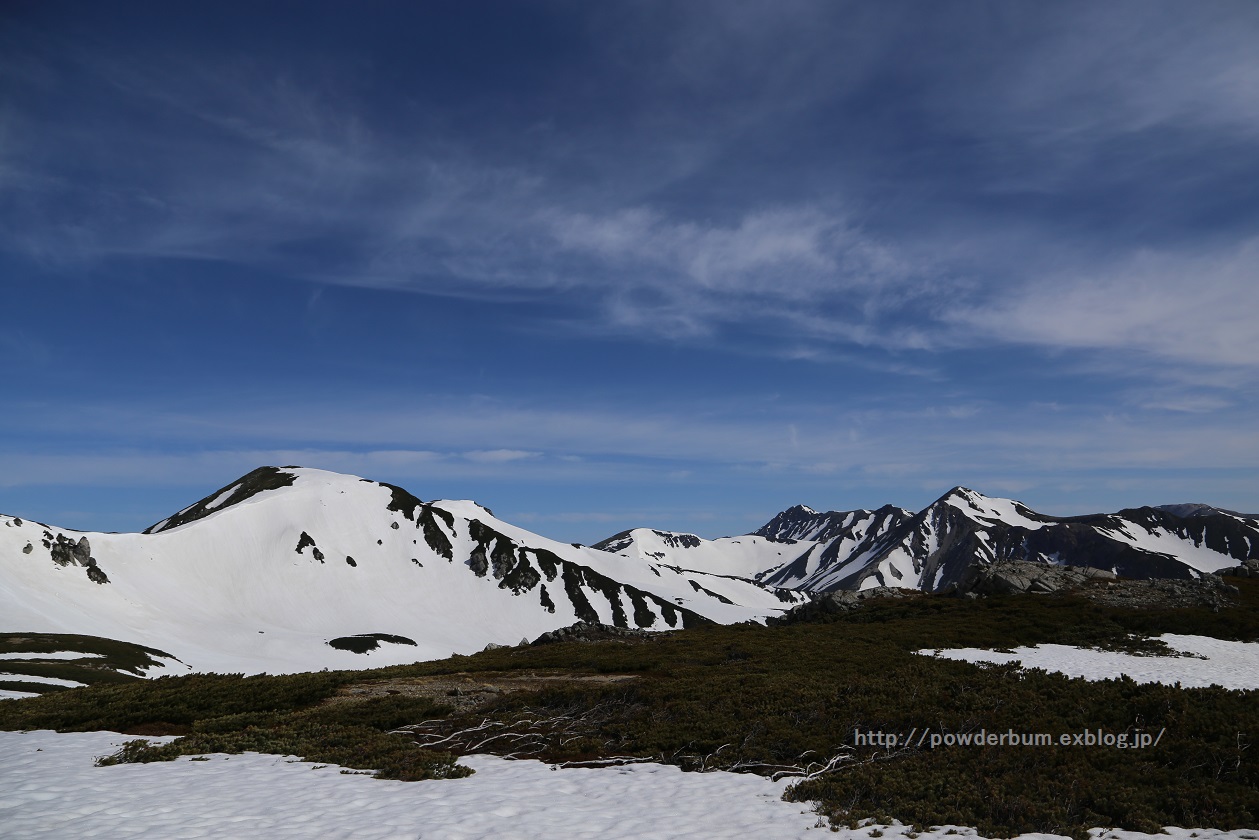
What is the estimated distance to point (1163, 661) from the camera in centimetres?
3086

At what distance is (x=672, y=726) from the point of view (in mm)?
19703

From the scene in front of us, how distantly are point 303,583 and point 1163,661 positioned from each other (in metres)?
148

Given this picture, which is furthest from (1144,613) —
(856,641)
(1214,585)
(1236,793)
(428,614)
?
(428,614)

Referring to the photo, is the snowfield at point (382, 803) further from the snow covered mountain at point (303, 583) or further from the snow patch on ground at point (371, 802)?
the snow covered mountain at point (303, 583)

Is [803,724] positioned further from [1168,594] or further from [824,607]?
A: [1168,594]

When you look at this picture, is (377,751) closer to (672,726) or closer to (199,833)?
(199,833)

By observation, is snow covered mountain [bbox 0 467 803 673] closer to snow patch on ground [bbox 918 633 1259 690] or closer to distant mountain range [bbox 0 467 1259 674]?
distant mountain range [bbox 0 467 1259 674]

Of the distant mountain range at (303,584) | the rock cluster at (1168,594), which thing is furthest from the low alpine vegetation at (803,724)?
the distant mountain range at (303,584)

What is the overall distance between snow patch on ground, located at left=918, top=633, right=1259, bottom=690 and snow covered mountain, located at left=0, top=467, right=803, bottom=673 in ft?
280

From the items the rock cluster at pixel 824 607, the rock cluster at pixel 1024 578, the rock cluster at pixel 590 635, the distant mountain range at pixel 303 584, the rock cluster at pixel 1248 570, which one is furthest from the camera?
the distant mountain range at pixel 303 584

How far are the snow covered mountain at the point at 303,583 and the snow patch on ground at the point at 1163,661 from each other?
85224 mm

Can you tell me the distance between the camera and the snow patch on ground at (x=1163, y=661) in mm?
27094

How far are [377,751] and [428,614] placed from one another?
14077cm

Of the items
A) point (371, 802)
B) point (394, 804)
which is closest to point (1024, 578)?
point (394, 804)
